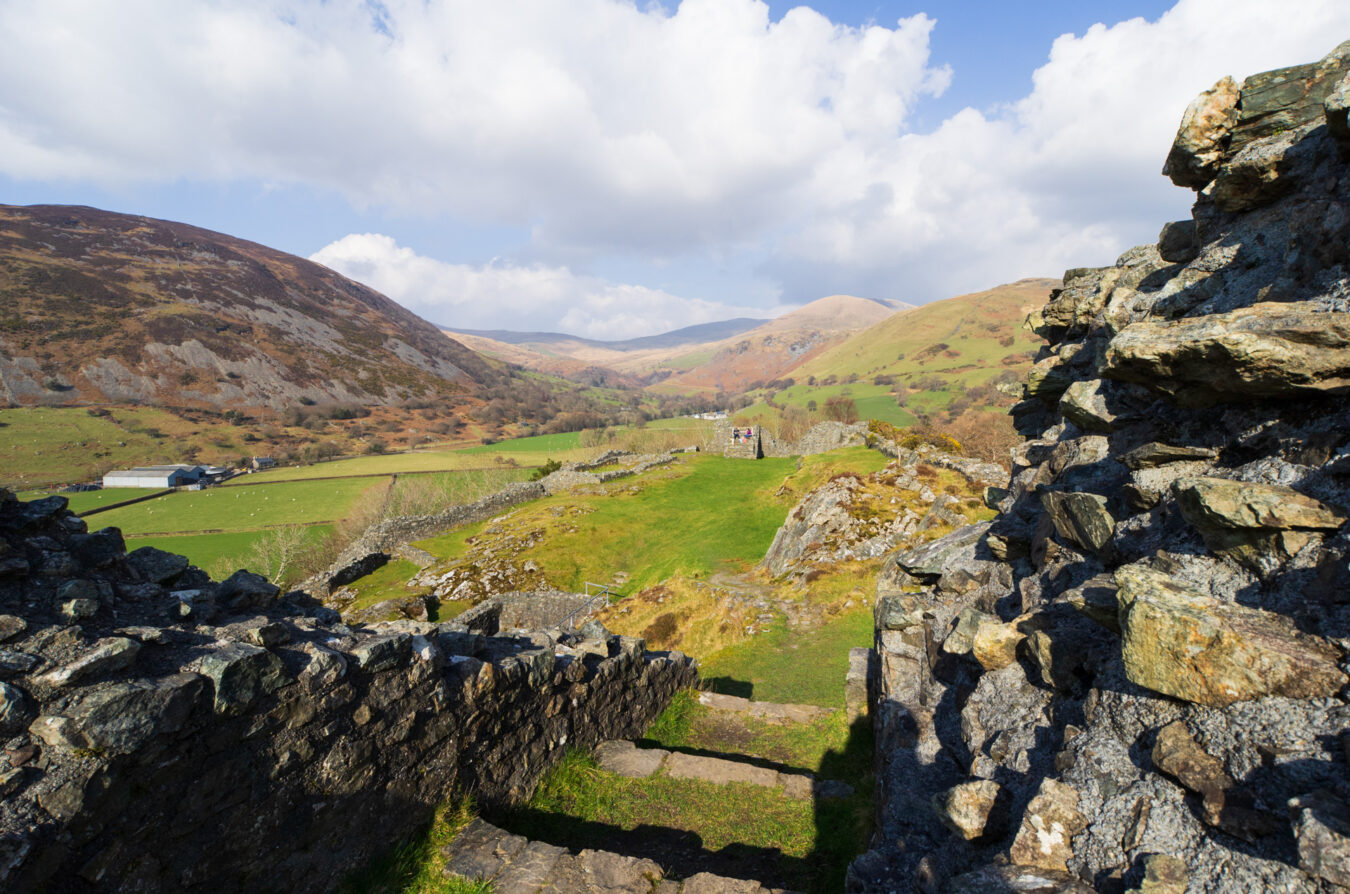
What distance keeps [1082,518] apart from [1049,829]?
2875 mm

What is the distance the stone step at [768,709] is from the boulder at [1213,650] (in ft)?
25.7

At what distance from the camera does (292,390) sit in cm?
14375

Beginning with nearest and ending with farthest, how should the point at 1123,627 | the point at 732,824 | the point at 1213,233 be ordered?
the point at 1123,627 < the point at 1213,233 < the point at 732,824

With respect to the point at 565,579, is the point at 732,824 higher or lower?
higher

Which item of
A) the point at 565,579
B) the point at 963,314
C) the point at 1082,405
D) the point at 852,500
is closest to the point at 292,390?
the point at 565,579

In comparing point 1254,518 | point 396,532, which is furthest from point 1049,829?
point 396,532

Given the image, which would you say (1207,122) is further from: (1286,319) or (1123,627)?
(1123,627)

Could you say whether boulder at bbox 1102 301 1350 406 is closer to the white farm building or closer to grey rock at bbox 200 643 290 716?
grey rock at bbox 200 643 290 716

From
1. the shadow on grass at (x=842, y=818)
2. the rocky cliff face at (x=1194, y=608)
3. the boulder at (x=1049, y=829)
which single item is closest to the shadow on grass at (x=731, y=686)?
the shadow on grass at (x=842, y=818)

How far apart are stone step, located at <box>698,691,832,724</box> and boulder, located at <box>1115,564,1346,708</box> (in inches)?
308

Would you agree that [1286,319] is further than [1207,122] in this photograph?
No

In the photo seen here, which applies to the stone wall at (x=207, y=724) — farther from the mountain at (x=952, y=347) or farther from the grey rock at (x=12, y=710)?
the mountain at (x=952, y=347)

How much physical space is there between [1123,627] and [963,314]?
731 feet

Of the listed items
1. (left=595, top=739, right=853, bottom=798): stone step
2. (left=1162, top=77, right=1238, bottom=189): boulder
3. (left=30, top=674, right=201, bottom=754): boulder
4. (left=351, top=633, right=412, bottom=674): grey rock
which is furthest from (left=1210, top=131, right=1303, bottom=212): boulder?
(left=30, top=674, right=201, bottom=754): boulder
